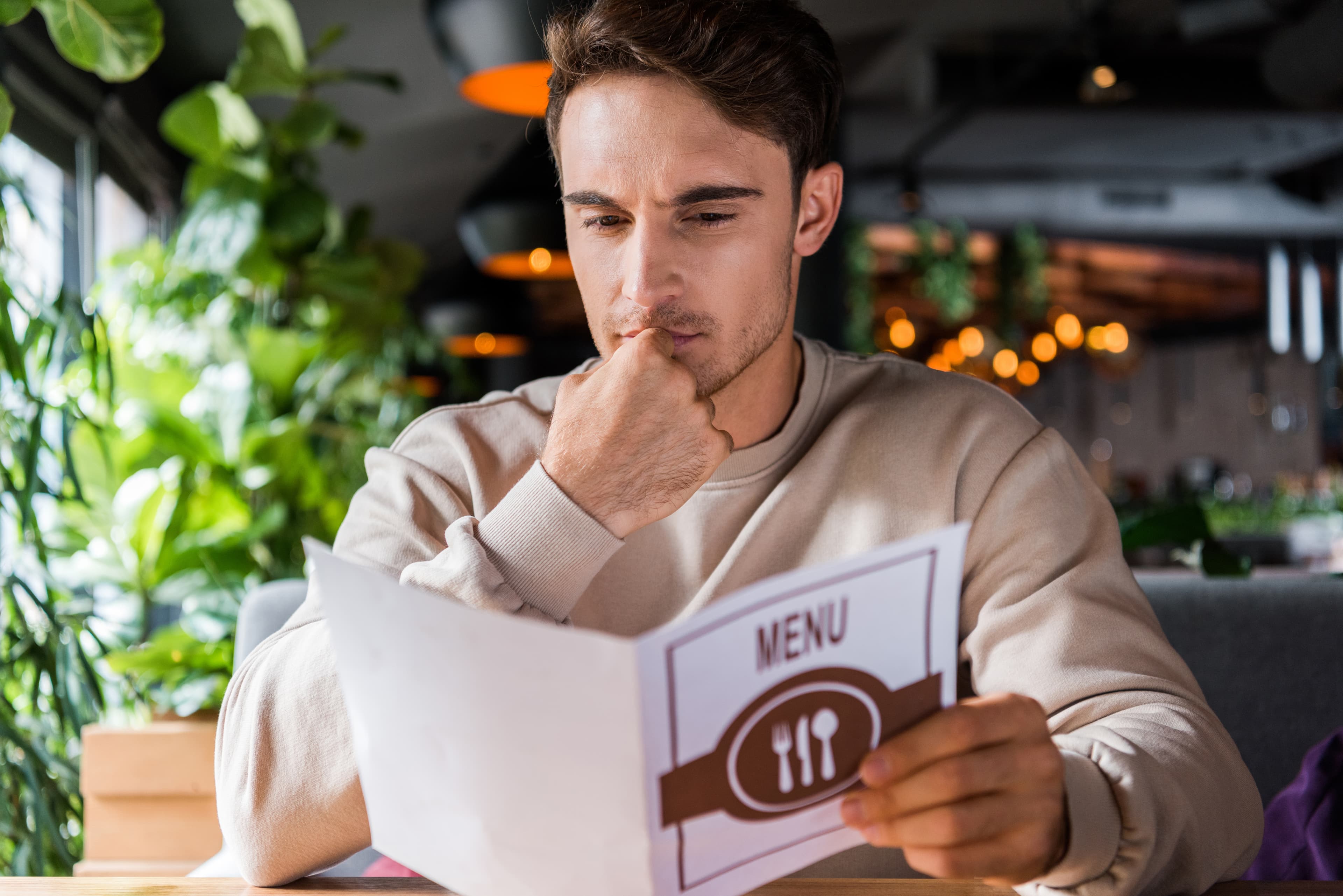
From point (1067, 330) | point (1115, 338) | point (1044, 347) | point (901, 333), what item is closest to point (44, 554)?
point (901, 333)

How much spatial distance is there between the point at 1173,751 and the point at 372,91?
5.04 m

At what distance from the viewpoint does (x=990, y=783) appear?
2.22 feet

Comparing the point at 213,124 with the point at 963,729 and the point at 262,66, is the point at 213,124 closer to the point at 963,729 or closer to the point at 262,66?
the point at 262,66

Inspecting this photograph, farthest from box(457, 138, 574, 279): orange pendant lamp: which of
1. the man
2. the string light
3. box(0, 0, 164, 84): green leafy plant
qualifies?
the man

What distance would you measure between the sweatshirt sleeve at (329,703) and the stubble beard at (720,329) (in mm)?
228

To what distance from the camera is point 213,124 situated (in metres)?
3.04

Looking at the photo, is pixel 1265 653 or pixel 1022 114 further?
pixel 1022 114

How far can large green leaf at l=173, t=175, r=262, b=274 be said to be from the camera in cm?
289

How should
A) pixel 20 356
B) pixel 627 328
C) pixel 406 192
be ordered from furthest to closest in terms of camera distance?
pixel 406 192 → pixel 20 356 → pixel 627 328

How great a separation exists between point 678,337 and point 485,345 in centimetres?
963

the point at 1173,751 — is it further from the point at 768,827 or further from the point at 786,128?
the point at 786,128

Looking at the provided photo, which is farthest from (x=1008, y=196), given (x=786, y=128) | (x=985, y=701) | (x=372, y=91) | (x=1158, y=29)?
(x=985, y=701)

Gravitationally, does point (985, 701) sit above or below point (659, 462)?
below

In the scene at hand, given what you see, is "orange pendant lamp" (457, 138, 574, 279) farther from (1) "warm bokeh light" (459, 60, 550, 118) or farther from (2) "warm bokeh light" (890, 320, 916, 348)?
(2) "warm bokeh light" (890, 320, 916, 348)
